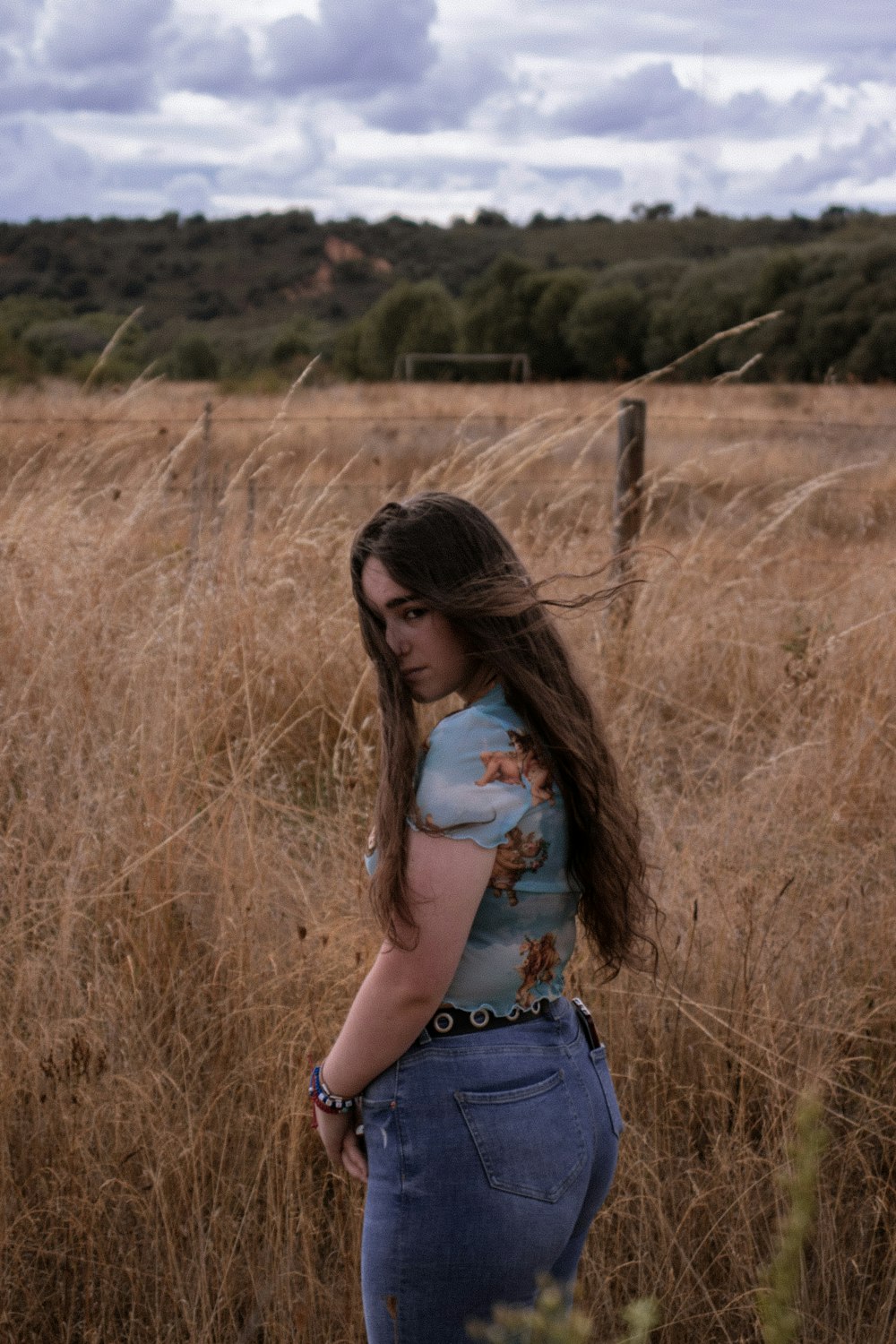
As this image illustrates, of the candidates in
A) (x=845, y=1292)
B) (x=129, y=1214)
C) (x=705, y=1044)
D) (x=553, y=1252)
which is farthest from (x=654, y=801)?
(x=553, y=1252)

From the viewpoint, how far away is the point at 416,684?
1.66 m

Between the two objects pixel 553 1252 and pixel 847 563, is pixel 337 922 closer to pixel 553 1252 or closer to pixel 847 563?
pixel 553 1252

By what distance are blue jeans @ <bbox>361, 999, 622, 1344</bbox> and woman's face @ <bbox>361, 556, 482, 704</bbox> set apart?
1.44 feet

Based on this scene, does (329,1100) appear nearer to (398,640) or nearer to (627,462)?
(398,640)

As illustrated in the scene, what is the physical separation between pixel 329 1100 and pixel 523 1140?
256mm

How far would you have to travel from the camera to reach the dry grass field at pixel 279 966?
2207 mm

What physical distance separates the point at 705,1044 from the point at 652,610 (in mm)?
2444

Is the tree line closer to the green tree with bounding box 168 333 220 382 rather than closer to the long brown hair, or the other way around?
the green tree with bounding box 168 333 220 382

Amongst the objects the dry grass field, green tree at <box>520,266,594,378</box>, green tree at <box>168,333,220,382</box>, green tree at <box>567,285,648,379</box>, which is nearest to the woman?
the dry grass field

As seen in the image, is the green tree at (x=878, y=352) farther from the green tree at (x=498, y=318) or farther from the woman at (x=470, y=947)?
the woman at (x=470, y=947)

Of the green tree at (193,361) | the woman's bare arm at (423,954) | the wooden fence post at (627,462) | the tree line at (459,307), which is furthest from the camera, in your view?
the green tree at (193,361)

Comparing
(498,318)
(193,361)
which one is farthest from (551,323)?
(193,361)

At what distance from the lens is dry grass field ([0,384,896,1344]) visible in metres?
2.21

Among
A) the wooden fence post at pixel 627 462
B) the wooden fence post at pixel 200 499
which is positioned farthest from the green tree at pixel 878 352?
the wooden fence post at pixel 200 499
